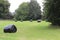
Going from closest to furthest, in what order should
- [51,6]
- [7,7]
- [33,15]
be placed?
[51,6] → [33,15] → [7,7]

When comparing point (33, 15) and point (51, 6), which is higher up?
point (51, 6)

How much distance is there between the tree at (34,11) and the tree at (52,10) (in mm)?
54095

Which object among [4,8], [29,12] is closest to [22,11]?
[29,12]

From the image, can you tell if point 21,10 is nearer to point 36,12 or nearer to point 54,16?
point 36,12

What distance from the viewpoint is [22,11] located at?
102 m

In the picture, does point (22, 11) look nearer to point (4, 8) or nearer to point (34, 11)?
point (34, 11)

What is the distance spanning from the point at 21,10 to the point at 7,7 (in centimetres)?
846

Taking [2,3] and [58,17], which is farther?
[2,3]

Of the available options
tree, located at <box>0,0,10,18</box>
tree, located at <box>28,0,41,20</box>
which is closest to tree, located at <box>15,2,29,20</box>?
tree, located at <box>28,0,41,20</box>

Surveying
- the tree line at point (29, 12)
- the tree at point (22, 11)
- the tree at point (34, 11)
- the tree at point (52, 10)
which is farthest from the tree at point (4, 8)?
the tree at point (52, 10)

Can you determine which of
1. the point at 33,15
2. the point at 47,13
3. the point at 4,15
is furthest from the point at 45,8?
the point at 4,15

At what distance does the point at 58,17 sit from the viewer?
4259cm

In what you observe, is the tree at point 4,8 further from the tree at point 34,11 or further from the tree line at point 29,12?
the tree at point 34,11

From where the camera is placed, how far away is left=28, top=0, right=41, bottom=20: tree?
97662 mm
